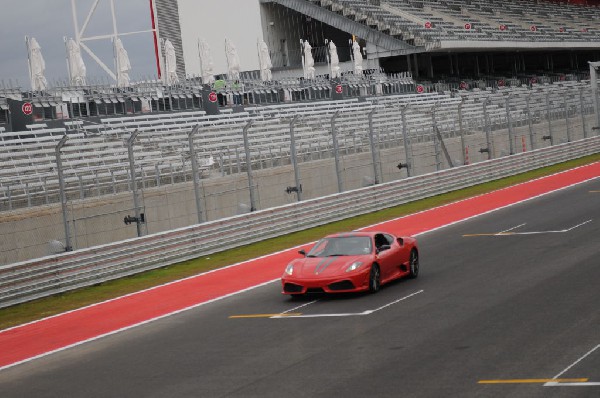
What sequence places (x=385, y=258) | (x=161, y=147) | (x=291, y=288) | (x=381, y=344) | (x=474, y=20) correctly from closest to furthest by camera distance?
(x=381, y=344)
(x=291, y=288)
(x=385, y=258)
(x=161, y=147)
(x=474, y=20)

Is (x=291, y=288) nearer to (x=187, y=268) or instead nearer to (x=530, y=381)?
(x=187, y=268)

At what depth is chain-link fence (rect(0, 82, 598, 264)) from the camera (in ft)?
75.8

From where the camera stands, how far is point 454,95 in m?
62.6

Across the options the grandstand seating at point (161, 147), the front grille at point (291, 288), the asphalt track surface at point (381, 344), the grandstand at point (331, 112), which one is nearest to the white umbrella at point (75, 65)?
the grandstand at point (331, 112)

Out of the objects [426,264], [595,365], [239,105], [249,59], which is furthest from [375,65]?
[595,365]

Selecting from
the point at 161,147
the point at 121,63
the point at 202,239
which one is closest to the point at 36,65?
the point at 121,63

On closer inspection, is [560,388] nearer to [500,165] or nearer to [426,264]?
[426,264]

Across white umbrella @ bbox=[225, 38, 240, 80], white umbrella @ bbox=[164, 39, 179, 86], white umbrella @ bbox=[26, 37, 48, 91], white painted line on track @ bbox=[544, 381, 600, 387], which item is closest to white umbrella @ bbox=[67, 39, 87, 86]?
white umbrella @ bbox=[26, 37, 48, 91]

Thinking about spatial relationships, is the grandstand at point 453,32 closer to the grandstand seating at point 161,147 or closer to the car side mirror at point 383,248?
the grandstand seating at point 161,147

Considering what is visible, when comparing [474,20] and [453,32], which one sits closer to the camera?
[453,32]

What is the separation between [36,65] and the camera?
134ft

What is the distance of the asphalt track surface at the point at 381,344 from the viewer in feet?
35.7

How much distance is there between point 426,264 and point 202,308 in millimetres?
4802

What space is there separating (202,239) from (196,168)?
1.95 metres
